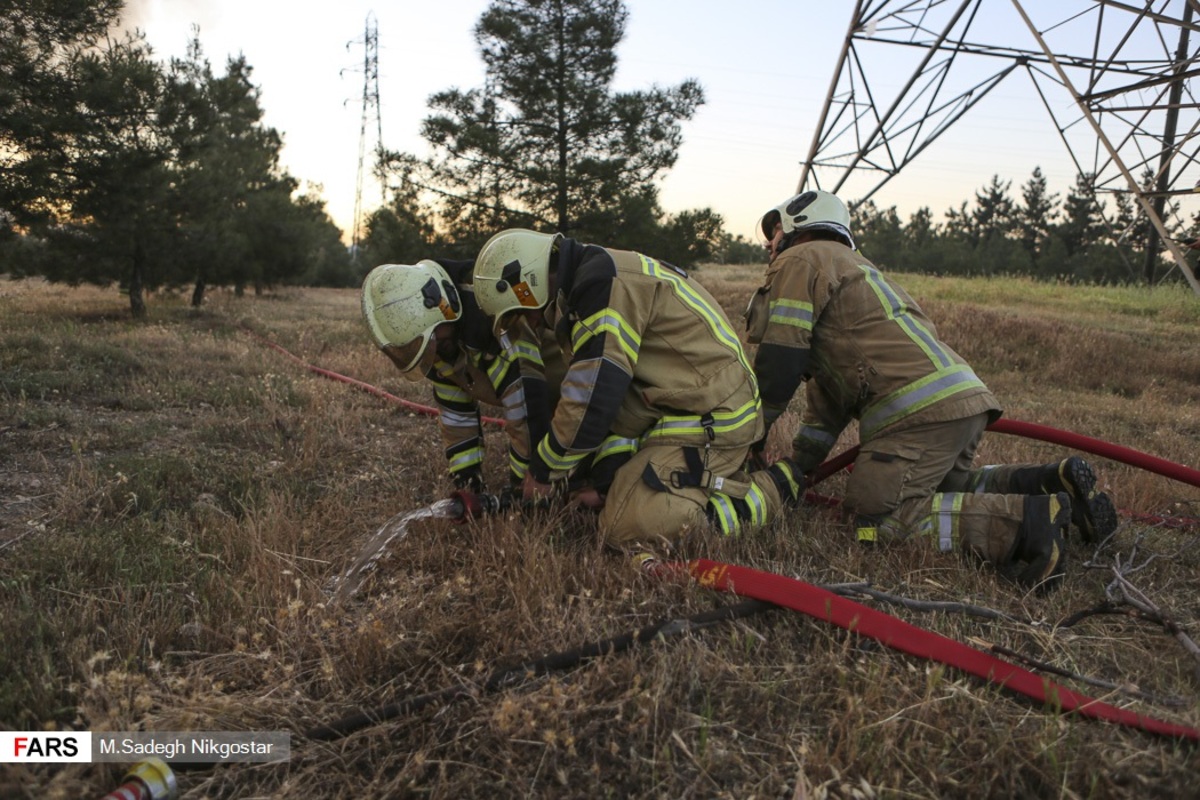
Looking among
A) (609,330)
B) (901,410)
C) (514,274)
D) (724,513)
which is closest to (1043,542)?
(901,410)

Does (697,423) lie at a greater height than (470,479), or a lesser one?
greater

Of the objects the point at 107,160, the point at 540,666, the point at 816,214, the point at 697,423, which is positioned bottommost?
the point at 540,666

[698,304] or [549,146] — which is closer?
[698,304]

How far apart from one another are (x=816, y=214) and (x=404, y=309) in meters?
2.25

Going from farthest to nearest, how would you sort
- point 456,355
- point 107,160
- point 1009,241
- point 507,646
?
1. point 1009,241
2. point 107,160
3. point 456,355
4. point 507,646

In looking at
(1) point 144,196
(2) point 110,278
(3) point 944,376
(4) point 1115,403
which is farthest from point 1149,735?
(2) point 110,278

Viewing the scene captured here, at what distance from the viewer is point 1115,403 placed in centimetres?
782

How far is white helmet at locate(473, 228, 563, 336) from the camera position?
3.36 m

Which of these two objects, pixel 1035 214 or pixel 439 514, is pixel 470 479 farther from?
pixel 1035 214

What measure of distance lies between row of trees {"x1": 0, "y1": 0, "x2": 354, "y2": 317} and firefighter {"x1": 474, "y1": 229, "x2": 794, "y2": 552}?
8842mm

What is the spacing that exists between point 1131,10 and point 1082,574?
21.4 feet

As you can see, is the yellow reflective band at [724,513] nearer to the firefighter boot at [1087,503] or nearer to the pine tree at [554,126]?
the firefighter boot at [1087,503]

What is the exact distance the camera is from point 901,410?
3.57m

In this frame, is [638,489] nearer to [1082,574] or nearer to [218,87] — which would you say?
[1082,574]
